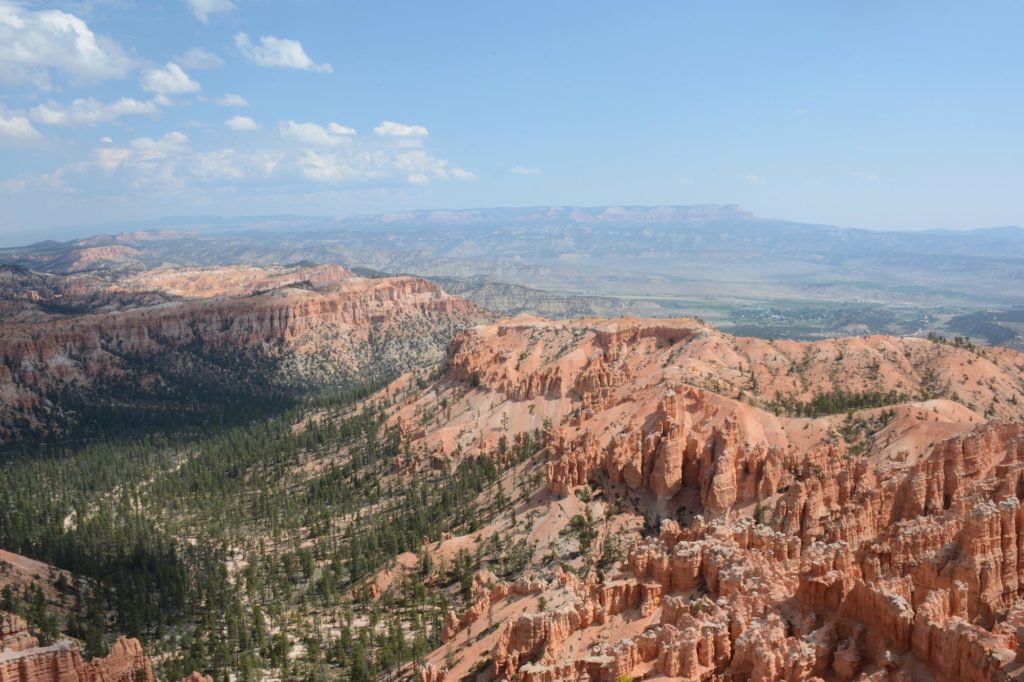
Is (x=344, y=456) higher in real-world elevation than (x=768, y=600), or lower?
lower

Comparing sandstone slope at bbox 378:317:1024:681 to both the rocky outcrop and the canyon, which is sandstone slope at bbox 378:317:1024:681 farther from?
the rocky outcrop

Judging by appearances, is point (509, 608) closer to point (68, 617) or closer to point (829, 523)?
point (829, 523)

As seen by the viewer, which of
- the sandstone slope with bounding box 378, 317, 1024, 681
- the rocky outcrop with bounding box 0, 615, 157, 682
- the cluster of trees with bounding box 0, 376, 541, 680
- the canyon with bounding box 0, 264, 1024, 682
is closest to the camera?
the sandstone slope with bounding box 378, 317, 1024, 681

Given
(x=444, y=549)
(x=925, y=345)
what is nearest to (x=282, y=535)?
(x=444, y=549)

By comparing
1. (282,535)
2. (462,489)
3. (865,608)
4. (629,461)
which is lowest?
(282,535)

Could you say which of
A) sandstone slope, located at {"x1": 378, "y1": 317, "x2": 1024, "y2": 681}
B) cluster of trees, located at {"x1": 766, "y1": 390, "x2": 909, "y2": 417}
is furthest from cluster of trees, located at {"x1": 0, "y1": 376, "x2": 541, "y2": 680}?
cluster of trees, located at {"x1": 766, "y1": 390, "x2": 909, "y2": 417}

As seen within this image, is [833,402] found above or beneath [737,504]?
above

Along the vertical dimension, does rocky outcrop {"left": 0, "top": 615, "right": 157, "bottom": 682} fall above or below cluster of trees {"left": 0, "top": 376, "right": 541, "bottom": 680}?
above

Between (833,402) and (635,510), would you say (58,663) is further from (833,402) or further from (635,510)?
(833,402)

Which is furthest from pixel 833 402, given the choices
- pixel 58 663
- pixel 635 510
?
pixel 58 663

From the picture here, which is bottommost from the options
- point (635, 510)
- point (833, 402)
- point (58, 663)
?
point (635, 510)

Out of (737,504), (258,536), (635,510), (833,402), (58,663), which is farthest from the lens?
(258,536)
